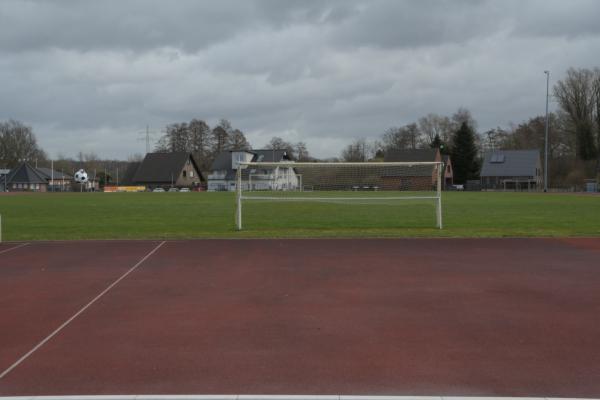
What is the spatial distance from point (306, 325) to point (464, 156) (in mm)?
82176

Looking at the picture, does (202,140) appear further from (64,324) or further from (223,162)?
(64,324)

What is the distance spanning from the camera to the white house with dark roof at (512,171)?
78750 millimetres

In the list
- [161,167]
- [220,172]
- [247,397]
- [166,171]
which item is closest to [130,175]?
[161,167]

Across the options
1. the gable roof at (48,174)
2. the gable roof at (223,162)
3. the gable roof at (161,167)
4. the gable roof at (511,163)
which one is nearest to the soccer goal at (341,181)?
the gable roof at (511,163)

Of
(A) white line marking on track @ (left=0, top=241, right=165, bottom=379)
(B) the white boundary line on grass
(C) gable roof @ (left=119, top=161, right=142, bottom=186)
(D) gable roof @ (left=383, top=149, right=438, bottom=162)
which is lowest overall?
(B) the white boundary line on grass

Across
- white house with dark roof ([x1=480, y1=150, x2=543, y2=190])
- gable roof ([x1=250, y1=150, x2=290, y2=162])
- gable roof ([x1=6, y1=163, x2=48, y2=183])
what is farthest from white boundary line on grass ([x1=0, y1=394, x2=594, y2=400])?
gable roof ([x1=6, y1=163, x2=48, y2=183])

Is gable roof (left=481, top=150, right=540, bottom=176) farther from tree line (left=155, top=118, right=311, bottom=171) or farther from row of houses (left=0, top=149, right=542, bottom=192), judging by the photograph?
tree line (left=155, top=118, right=311, bottom=171)

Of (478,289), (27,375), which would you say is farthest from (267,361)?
(478,289)

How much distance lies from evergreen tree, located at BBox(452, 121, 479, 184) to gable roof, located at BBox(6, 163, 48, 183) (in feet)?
250

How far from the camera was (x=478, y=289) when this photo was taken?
8219 mm

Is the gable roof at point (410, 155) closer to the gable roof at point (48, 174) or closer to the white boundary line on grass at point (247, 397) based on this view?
the gable roof at point (48, 174)

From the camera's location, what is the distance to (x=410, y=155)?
86.3 m

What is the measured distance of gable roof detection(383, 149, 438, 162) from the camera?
8369 cm

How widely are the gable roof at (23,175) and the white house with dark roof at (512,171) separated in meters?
80.2
